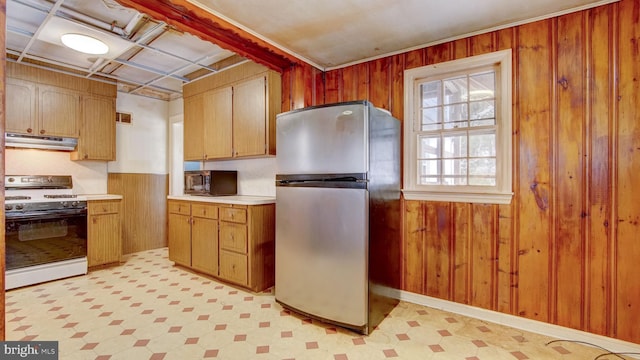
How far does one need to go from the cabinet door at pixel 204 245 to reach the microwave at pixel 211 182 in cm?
40

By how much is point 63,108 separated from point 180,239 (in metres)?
2.25

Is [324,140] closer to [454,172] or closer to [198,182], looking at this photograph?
[454,172]

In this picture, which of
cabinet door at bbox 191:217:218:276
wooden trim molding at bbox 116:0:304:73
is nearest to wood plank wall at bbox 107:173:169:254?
cabinet door at bbox 191:217:218:276

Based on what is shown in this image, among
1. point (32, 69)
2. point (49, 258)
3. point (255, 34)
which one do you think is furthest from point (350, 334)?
point (32, 69)

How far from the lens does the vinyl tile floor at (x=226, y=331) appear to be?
2072 millimetres

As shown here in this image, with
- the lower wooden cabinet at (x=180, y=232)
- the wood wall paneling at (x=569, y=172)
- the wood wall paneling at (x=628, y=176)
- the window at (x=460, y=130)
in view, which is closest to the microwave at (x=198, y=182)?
the lower wooden cabinet at (x=180, y=232)

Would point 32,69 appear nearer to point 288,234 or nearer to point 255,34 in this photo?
point 255,34

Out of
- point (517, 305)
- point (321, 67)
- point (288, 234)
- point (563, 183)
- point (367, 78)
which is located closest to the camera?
point (563, 183)

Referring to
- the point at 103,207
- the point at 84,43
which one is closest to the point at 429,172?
the point at 84,43

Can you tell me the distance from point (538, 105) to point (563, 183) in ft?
2.08

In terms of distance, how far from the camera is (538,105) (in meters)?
2.38

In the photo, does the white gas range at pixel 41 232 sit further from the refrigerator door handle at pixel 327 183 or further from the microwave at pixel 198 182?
the refrigerator door handle at pixel 327 183

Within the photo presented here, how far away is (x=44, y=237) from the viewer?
11.0ft

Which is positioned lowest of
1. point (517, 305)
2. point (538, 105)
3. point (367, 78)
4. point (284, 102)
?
point (517, 305)
